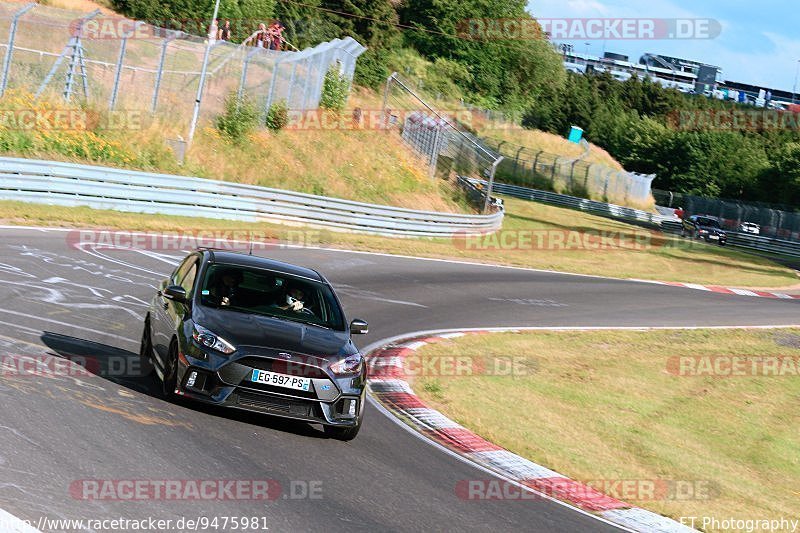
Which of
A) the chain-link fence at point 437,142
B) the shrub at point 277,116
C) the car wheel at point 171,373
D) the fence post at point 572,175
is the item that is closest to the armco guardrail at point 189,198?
the shrub at point 277,116

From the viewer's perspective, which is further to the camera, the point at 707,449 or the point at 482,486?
the point at 707,449

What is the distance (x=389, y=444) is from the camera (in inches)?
389

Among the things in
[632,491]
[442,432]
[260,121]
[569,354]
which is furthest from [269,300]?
[260,121]

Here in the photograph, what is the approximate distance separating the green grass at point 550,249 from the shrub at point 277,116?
6879 millimetres

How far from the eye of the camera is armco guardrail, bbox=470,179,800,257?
65938mm

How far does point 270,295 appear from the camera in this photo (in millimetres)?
10258

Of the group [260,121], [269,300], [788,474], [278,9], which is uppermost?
[278,9]

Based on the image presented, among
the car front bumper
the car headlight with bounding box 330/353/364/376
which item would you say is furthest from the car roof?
the car front bumper

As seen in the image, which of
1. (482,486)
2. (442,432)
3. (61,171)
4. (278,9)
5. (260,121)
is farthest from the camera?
(278,9)

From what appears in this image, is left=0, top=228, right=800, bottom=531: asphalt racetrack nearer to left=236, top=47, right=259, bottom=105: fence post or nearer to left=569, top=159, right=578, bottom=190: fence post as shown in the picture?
left=236, top=47, right=259, bottom=105: fence post

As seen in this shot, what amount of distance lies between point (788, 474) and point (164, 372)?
28.4 feet

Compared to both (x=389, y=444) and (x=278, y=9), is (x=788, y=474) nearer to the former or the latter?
(x=389, y=444)

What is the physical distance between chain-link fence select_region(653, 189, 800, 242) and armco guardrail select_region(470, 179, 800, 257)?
286 centimetres

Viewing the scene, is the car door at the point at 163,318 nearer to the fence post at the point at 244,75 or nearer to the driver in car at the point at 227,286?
the driver in car at the point at 227,286
